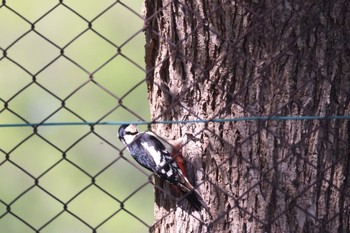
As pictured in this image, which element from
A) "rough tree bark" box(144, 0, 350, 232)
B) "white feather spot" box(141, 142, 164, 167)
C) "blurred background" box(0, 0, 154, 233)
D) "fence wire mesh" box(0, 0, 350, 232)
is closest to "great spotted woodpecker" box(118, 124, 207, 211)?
"white feather spot" box(141, 142, 164, 167)

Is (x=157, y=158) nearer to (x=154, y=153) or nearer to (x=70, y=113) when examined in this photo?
(x=154, y=153)

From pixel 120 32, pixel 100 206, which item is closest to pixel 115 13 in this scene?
pixel 120 32

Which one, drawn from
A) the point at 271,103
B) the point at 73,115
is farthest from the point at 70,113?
the point at 271,103

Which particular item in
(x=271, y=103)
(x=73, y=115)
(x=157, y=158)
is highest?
(x=73, y=115)

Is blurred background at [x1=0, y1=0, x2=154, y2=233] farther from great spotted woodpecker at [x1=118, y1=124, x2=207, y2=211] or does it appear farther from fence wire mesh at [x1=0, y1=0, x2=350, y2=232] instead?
great spotted woodpecker at [x1=118, y1=124, x2=207, y2=211]

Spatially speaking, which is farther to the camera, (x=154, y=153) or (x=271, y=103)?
(x=154, y=153)

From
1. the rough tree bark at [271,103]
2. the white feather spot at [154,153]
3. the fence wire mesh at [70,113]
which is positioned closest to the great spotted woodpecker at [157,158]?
the white feather spot at [154,153]
